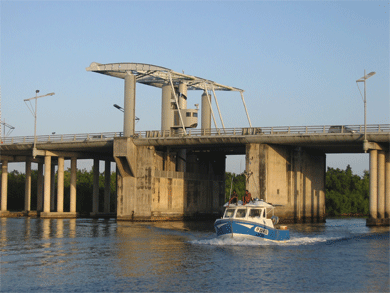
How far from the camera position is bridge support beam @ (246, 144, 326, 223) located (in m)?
83.6

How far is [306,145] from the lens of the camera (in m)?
86.3

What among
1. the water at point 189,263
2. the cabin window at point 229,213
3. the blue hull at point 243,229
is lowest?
the water at point 189,263

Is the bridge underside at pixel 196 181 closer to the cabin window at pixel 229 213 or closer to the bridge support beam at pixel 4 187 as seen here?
the cabin window at pixel 229 213

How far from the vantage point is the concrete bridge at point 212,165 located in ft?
265

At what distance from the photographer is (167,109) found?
98562 mm

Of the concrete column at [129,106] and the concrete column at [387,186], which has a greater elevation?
the concrete column at [129,106]

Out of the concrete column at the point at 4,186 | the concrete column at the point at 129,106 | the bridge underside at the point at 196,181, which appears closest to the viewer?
the bridge underside at the point at 196,181

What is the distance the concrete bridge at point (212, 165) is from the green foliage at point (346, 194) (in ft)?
123

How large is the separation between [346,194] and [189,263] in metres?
105

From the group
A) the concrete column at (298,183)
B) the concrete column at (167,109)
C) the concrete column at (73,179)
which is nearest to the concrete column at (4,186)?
the concrete column at (73,179)

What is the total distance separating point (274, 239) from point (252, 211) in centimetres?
363

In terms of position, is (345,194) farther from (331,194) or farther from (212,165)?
(212,165)

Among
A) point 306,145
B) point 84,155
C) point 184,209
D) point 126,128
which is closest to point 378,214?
point 306,145

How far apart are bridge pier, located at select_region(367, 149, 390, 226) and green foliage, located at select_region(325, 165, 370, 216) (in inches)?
2137
